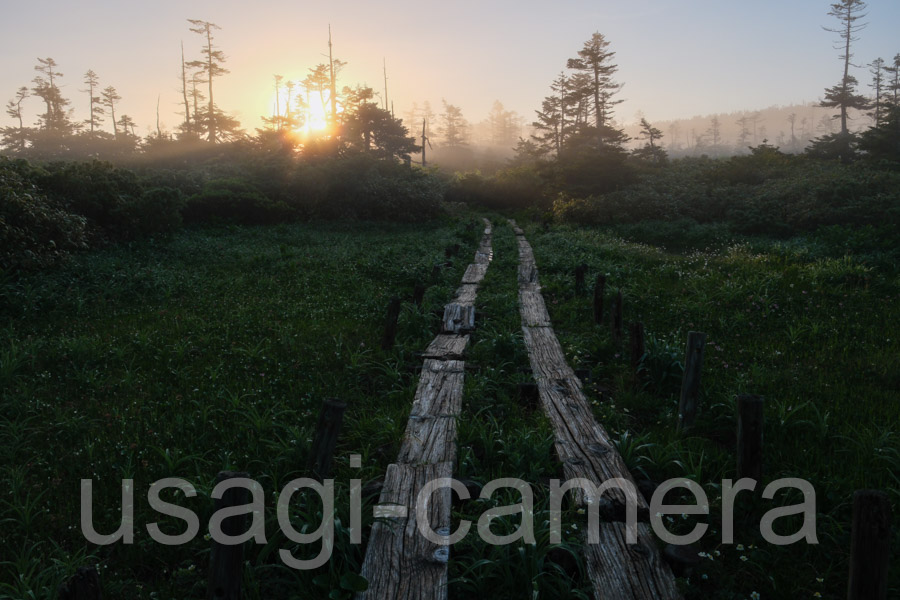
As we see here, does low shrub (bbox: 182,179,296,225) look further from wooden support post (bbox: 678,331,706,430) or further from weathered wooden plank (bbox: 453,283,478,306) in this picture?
wooden support post (bbox: 678,331,706,430)

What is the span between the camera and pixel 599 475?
4.33 m

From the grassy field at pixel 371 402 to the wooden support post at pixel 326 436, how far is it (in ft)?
0.86

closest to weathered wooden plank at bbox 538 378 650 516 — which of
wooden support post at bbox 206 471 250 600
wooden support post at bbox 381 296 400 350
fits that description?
wooden support post at bbox 206 471 250 600

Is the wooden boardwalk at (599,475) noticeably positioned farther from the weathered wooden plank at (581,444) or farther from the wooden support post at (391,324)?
Result: the wooden support post at (391,324)

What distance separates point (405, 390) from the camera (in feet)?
20.4

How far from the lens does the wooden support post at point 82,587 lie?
6.43 feet

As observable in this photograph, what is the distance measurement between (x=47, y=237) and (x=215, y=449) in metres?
11.3

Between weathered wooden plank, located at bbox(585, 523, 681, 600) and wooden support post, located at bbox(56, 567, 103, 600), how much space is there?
2601 millimetres

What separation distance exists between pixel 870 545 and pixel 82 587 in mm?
3404

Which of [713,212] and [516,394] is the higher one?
[713,212]

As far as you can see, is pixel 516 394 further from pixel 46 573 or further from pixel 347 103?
pixel 347 103

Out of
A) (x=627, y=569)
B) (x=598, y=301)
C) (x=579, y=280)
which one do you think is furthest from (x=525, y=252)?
(x=627, y=569)

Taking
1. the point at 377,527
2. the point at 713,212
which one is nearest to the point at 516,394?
the point at 377,527

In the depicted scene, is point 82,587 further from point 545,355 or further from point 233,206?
point 233,206
